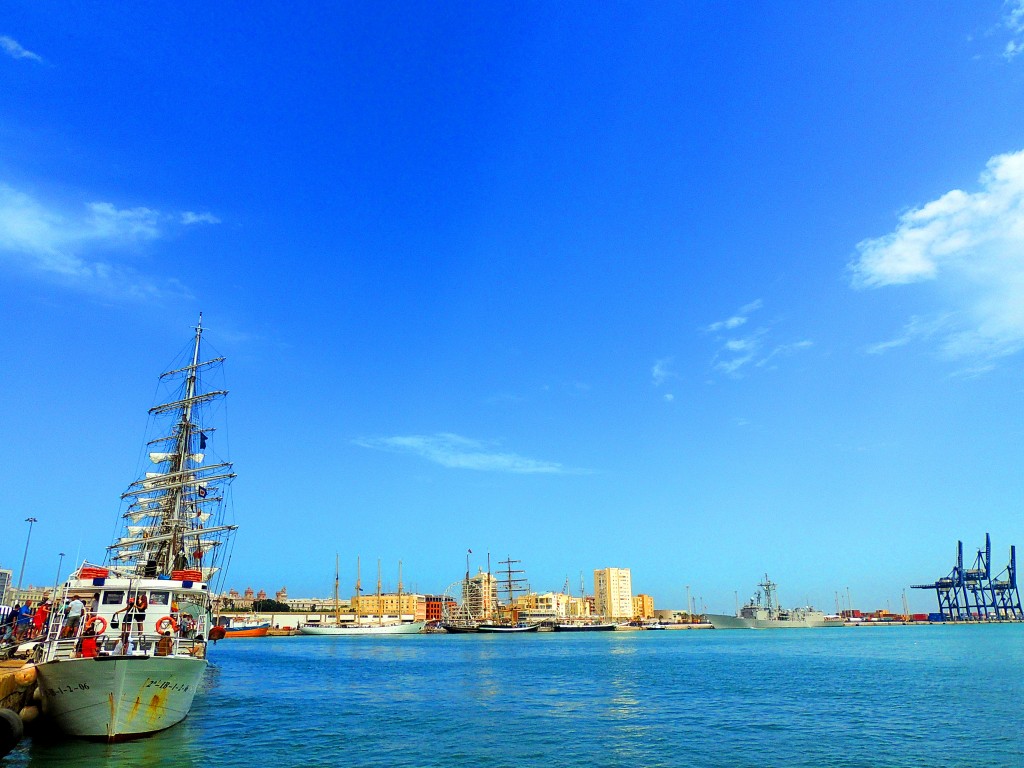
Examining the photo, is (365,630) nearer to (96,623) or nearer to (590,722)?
(590,722)

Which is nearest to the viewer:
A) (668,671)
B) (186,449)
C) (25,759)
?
(25,759)

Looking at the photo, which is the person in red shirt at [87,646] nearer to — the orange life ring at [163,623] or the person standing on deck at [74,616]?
the person standing on deck at [74,616]

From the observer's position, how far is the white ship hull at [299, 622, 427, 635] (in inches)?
6954

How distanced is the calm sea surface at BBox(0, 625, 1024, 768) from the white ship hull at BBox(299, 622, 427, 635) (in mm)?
129286

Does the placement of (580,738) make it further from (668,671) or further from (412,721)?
(668,671)

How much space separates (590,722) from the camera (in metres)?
30.8

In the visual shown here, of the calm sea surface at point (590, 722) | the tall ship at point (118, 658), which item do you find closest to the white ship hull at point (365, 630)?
the calm sea surface at point (590, 722)

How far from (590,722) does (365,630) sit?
165439mm

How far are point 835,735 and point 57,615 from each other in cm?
3164

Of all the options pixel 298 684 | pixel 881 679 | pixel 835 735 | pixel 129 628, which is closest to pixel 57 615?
pixel 129 628

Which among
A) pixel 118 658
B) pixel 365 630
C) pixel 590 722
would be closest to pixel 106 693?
pixel 118 658

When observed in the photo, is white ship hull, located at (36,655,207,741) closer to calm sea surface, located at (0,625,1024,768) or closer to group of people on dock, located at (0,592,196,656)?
calm sea surface, located at (0,625,1024,768)

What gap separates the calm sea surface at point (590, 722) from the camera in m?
23.2

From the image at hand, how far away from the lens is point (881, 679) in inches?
1954
